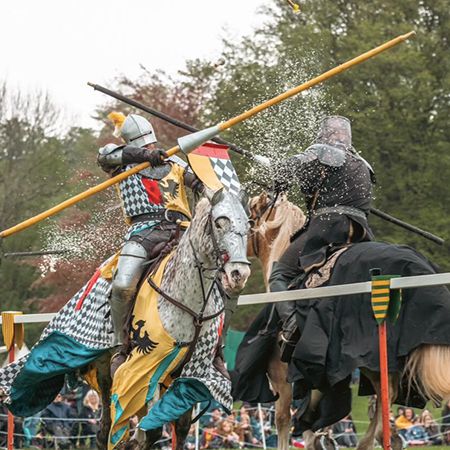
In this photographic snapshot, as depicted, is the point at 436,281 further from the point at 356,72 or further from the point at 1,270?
the point at 1,270

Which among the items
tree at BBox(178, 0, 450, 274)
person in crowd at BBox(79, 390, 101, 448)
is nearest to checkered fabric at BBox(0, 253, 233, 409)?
person in crowd at BBox(79, 390, 101, 448)

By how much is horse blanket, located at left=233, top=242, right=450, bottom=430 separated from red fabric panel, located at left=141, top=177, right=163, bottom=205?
4.49 feet

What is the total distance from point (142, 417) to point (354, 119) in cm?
1798

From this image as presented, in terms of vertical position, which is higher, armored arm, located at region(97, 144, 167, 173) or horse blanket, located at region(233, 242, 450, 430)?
armored arm, located at region(97, 144, 167, 173)

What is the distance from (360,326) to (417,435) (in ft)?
25.6

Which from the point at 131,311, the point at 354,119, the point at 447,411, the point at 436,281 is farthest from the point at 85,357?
the point at 354,119

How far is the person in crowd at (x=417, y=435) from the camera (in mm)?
16609

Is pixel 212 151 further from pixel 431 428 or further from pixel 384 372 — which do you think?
pixel 431 428

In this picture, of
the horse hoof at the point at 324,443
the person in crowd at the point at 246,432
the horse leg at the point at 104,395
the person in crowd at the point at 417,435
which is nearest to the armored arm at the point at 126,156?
the horse leg at the point at 104,395

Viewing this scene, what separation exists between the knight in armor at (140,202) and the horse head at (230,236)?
0.73m

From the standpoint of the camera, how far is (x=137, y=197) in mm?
9852

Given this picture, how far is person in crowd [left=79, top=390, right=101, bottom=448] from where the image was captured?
15.9 meters

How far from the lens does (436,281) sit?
8.44 meters

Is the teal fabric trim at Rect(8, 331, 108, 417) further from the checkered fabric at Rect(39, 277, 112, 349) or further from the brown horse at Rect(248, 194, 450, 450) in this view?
the brown horse at Rect(248, 194, 450, 450)
